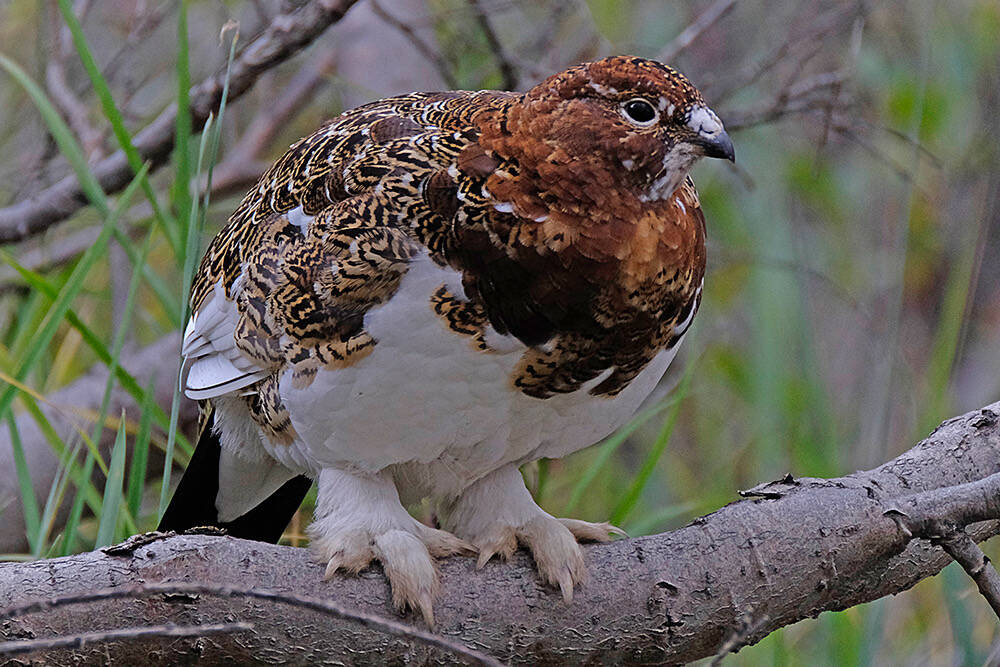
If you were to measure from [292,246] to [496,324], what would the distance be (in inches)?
12.9

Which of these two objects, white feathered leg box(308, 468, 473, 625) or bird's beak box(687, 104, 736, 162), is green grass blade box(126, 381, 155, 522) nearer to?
white feathered leg box(308, 468, 473, 625)

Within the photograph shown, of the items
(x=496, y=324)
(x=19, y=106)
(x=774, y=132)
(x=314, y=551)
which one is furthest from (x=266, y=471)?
(x=774, y=132)

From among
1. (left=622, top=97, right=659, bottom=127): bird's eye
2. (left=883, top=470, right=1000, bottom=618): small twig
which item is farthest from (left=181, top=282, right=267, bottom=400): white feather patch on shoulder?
(left=883, top=470, right=1000, bottom=618): small twig

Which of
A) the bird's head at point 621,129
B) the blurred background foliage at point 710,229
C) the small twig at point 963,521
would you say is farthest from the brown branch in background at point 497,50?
the small twig at point 963,521

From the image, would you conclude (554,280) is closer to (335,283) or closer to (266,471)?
(335,283)

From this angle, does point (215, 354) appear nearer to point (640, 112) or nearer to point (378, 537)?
point (378, 537)

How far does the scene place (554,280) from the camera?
1.42 m

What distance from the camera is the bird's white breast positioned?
1.44 m

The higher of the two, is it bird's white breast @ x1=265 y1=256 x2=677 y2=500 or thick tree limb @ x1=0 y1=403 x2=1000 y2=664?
bird's white breast @ x1=265 y1=256 x2=677 y2=500

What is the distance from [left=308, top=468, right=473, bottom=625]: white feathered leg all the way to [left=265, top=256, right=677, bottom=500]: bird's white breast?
4 cm

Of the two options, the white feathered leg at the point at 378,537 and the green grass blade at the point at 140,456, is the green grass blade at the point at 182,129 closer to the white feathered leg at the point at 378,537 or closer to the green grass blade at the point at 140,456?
the green grass blade at the point at 140,456

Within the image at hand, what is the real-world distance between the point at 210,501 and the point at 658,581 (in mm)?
823

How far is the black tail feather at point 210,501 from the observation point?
76.7 inches

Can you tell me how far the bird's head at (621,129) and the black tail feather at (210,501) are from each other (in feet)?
2.57
